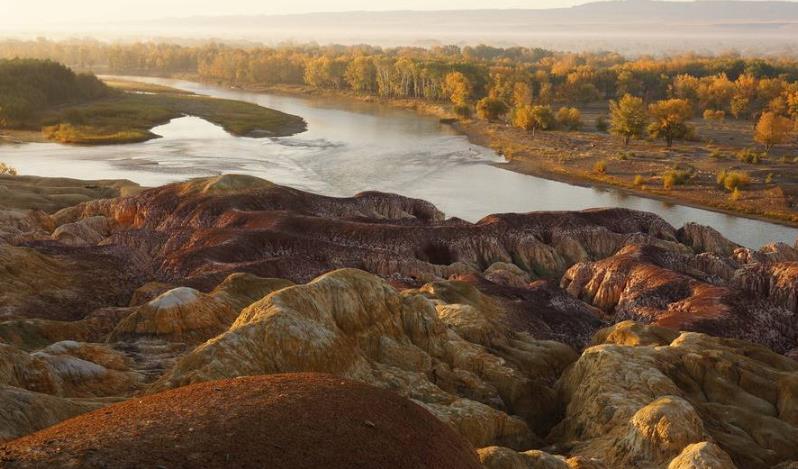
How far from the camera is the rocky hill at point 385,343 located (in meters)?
13.9

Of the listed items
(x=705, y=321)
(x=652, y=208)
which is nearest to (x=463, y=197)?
(x=652, y=208)

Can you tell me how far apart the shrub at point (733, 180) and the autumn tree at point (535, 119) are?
39543mm

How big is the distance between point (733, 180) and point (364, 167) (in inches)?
1722

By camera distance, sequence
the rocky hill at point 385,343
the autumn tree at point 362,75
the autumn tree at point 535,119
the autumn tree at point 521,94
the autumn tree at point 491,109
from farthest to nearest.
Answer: the autumn tree at point 362,75 < the autumn tree at point 521,94 < the autumn tree at point 491,109 < the autumn tree at point 535,119 < the rocky hill at point 385,343

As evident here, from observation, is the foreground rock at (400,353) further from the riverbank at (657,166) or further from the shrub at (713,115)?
the shrub at (713,115)

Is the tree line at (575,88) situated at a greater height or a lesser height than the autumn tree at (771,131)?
greater

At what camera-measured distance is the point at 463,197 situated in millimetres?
80188

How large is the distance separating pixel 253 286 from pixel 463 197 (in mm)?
→ 52290

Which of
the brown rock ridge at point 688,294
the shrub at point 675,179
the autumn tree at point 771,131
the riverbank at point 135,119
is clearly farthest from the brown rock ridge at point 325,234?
the riverbank at point 135,119

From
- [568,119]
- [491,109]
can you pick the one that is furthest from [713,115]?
[491,109]

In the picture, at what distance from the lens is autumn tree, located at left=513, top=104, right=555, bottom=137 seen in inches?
4702

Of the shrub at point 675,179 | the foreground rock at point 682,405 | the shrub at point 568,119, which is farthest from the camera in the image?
the shrub at point 568,119

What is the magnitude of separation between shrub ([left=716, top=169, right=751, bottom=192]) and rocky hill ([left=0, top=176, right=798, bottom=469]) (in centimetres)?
3134

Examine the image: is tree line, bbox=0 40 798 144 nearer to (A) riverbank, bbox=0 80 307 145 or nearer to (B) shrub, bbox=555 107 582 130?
(B) shrub, bbox=555 107 582 130
